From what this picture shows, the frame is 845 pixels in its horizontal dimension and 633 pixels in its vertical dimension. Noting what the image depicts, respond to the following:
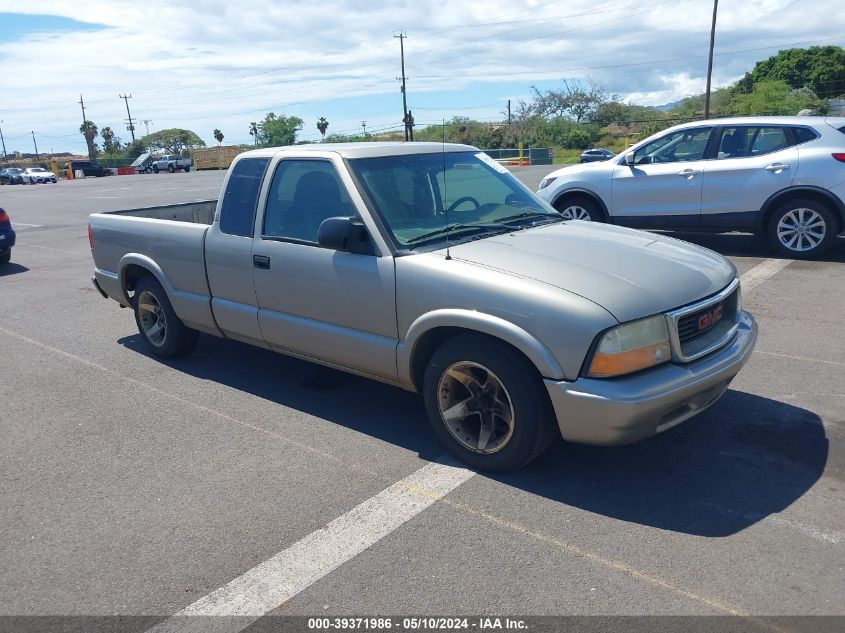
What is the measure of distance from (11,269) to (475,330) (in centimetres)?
1038

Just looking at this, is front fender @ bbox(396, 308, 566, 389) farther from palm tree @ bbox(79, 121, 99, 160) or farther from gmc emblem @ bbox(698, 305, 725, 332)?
palm tree @ bbox(79, 121, 99, 160)

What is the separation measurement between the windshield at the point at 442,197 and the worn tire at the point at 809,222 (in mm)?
5408

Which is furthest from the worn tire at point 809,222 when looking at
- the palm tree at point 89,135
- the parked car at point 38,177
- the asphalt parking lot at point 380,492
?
the palm tree at point 89,135

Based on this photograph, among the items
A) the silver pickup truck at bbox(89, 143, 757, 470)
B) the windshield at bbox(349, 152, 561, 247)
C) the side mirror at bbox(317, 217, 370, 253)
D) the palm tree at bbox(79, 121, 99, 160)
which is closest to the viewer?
the silver pickup truck at bbox(89, 143, 757, 470)

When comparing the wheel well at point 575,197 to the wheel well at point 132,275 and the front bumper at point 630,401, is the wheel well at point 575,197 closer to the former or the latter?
the wheel well at point 132,275

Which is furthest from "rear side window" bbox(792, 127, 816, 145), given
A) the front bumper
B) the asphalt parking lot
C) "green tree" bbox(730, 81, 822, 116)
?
"green tree" bbox(730, 81, 822, 116)

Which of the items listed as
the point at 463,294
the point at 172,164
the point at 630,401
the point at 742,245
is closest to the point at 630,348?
the point at 630,401

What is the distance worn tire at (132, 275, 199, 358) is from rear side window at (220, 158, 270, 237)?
44.6 inches

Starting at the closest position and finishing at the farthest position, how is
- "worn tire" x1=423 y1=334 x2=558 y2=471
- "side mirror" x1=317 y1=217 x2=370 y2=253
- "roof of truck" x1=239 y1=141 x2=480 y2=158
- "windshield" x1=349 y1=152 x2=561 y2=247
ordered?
"worn tire" x1=423 y1=334 x2=558 y2=471 → "side mirror" x1=317 y1=217 x2=370 y2=253 → "windshield" x1=349 y1=152 x2=561 y2=247 → "roof of truck" x1=239 y1=141 x2=480 y2=158

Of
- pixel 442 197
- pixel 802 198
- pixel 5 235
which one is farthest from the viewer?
pixel 5 235

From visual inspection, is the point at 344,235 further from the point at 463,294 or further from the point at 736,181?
the point at 736,181

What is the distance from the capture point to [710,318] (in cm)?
415

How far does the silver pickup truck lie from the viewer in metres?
3.76

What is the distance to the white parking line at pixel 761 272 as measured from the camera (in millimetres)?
8440
